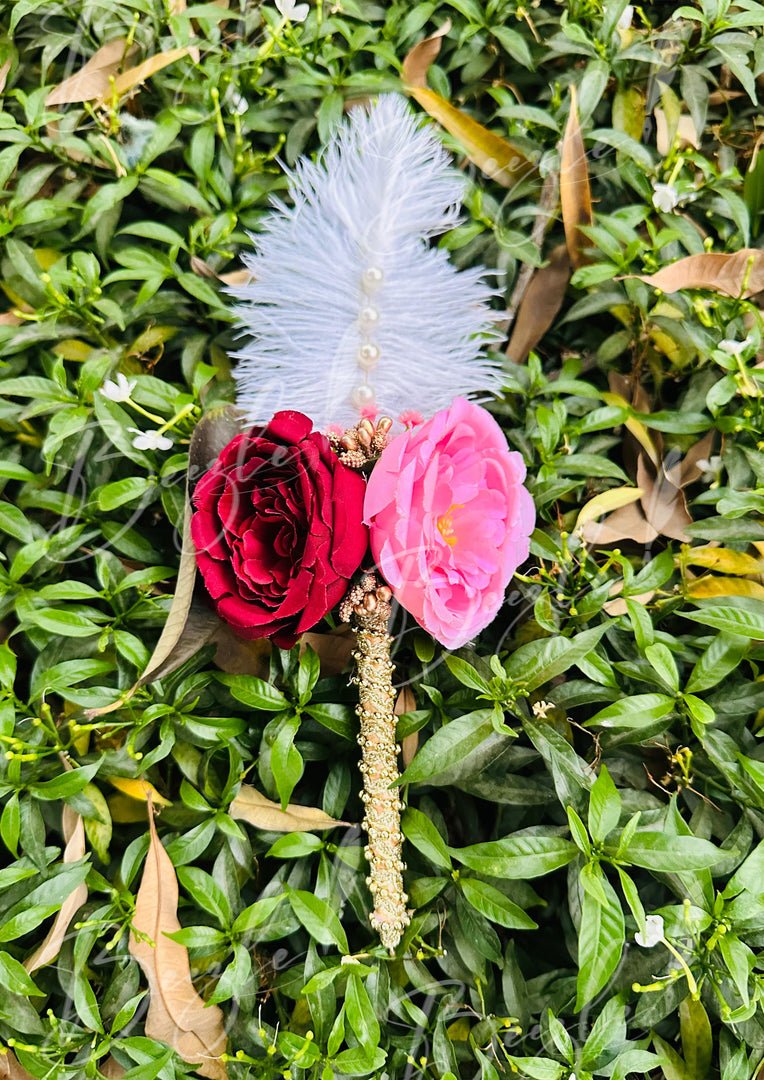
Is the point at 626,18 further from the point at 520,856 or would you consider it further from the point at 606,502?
the point at 520,856

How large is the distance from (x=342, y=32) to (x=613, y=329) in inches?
18.3

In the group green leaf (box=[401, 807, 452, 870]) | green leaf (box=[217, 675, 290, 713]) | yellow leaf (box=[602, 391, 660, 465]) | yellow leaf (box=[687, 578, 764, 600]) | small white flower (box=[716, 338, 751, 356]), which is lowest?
green leaf (box=[401, 807, 452, 870])

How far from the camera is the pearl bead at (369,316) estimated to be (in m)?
0.75

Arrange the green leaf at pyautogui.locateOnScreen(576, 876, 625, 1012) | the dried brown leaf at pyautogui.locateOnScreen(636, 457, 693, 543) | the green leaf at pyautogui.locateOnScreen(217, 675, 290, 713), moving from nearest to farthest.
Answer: the green leaf at pyautogui.locateOnScreen(576, 876, 625, 1012)
the green leaf at pyautogui.locateOnScreen(217, 675, 290, 713)
the dried brown leaf at pyautogui.locateOnScreen(636, 457, 693, 543)

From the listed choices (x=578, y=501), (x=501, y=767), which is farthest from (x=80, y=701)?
(x=578, y=501)

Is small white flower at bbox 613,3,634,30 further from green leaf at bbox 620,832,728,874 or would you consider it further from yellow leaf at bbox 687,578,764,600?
green leaf at bbox 620,832,728,874

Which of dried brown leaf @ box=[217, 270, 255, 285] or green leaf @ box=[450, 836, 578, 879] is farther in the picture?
dried brown leaf @ box=[217, 270, 255, 285]

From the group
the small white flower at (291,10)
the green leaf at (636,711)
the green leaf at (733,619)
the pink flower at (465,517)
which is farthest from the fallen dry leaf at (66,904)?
the small white flower at (291,10)

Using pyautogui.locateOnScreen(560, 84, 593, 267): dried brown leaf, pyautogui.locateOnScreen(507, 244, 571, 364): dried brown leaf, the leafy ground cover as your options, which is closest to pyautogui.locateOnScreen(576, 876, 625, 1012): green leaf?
the leafy ground cover

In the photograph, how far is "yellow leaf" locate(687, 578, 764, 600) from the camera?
77 cm

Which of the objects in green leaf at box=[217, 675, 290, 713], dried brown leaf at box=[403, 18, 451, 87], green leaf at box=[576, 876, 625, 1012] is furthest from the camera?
dried brown leaf at box=[403, 18, 451, 87]

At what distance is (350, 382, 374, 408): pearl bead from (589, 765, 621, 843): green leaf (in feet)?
1.30

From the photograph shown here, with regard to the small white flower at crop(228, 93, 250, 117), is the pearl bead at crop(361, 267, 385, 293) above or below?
below

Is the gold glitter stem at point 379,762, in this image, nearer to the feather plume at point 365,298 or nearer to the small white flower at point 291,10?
the feather plume at point 365,298
